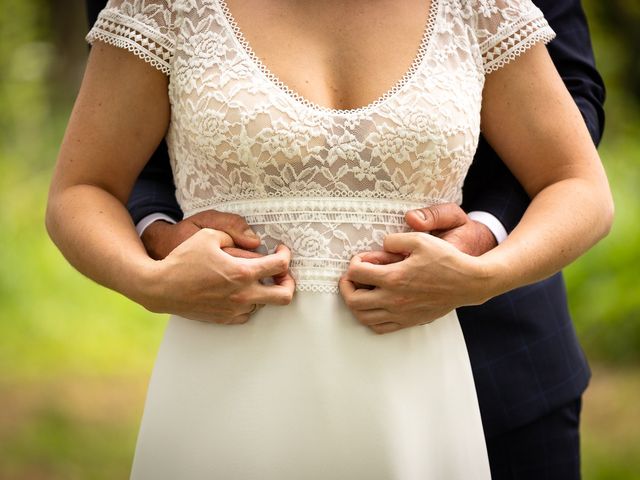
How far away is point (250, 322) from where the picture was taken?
210 centimetres

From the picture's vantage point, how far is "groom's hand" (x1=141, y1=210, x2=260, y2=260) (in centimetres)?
206

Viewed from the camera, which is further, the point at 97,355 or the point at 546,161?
the point at 97,355

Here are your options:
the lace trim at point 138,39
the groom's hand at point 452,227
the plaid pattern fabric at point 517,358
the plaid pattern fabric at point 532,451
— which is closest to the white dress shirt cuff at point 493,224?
the groom's hand at point 452,227

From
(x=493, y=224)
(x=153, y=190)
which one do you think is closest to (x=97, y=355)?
(x=153, y=190)

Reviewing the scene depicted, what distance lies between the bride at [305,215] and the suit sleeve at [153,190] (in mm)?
308

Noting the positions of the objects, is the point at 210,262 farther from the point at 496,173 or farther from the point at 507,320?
the point at 507,320

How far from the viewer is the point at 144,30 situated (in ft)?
6.77

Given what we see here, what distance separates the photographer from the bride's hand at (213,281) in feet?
6.44

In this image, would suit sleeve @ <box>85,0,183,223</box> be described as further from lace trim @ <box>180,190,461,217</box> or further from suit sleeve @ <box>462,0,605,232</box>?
suit sleeve @ <box>462,0,605,232</box>

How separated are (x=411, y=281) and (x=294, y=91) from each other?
0.48 meters

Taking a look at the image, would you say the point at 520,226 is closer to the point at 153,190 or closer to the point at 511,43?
the point at 511,43

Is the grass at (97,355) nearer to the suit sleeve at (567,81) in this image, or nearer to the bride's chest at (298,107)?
the suit sleeve at (567,81)

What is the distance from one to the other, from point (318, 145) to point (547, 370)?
125 centimetres

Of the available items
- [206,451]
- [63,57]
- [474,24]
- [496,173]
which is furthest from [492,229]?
[63,57]
